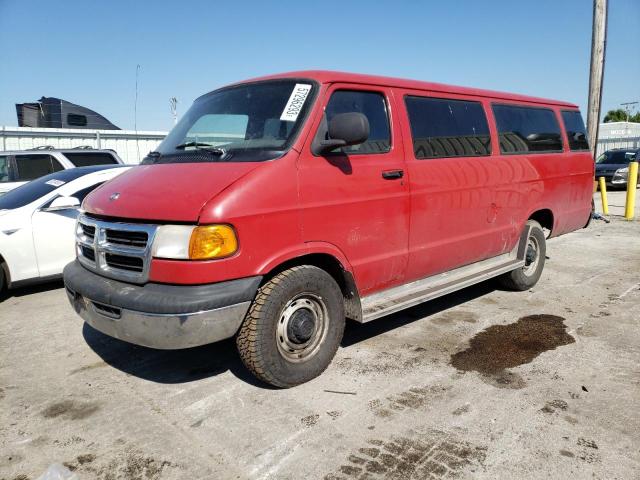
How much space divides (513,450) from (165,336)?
2.07 m

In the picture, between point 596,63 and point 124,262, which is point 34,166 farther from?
point 596,63

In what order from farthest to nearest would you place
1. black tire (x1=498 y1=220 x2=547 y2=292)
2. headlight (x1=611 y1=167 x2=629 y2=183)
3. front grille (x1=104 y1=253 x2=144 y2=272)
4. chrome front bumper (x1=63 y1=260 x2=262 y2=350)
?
headlight (x1=611 y1=167 x2=629 y2=183)
black tire (x1=498 y1=220 x2=547 y2=292)
front grille (x1=104 y1=253 x2=144 y2=272)
chrome front bumper (x1=63 y1=260 x2=262 y2=350)

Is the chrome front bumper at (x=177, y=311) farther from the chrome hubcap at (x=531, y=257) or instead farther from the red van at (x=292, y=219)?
the chrome hubcap at (x=531, y=257)

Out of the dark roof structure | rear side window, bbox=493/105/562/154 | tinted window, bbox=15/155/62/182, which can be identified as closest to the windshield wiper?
rear side window, bbox=493/105/562/154

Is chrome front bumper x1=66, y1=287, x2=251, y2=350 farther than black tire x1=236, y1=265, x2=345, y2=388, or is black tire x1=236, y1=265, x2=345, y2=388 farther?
black tire x1=236, y1=265, x2=345, y2=388

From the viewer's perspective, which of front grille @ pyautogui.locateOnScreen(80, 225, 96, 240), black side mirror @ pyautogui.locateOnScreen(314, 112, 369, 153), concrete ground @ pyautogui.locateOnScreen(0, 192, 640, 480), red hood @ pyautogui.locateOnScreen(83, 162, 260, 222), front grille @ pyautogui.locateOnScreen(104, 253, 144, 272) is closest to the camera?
concrete ground @ pyautogui.locateOnScreen(0, 192, 640, 480)

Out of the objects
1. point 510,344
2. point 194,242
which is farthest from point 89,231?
point 510,344

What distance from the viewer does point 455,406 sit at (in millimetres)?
3121

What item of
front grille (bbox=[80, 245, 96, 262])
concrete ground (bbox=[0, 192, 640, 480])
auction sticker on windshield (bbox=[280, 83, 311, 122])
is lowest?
concrete ground (bbox=[0, 192, 640, 480])

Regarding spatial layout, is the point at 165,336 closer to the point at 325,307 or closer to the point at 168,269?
the point at 168,269

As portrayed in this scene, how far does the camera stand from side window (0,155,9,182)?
29.3 feet

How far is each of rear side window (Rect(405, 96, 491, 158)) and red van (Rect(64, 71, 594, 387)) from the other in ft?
0.06

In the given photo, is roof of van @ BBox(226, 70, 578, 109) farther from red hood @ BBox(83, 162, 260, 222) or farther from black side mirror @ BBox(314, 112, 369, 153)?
red hood @ BBox(83, 162, 260, 222)

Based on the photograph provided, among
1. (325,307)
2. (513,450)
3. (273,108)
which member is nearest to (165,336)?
(325,307)
